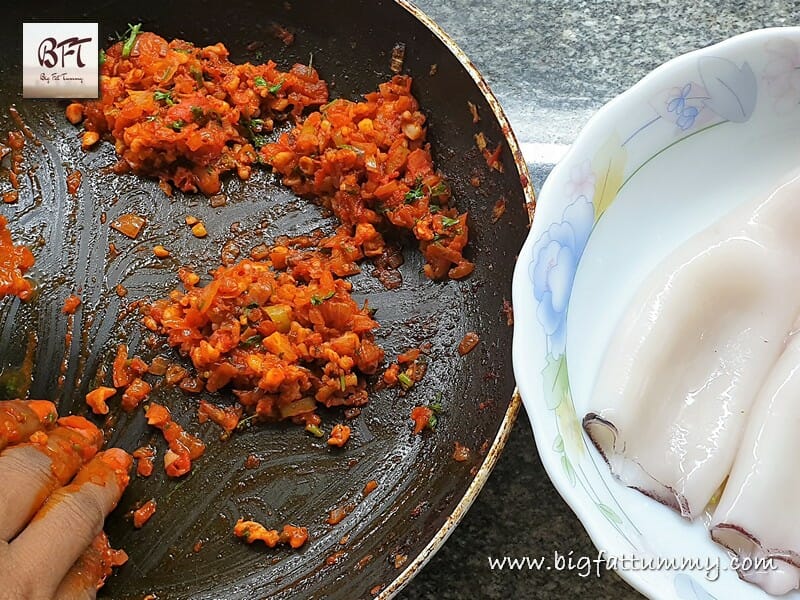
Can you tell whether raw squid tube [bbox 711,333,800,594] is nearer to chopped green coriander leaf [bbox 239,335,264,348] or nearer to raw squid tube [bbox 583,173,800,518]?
raw squid tube [bbox 583,173,800,518]

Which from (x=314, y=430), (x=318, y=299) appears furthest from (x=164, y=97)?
(x=314, y=430)

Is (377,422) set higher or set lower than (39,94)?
lower

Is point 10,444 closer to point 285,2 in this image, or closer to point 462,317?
point 462,317

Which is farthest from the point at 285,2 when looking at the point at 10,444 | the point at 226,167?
the point at 10,444

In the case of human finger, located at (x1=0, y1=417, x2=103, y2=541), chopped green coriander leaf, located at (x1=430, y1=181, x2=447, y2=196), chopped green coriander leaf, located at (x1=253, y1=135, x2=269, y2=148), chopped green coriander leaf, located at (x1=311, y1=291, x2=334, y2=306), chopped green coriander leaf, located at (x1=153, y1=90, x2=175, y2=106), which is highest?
→ chopped green coriander leaf, located at (x1=153, y1=90, x2=175, y2=106)

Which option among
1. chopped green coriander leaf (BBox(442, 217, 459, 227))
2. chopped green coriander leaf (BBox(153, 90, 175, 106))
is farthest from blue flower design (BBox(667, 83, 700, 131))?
chopped green coriander leaf (BBox(153, 90, 175, 106))

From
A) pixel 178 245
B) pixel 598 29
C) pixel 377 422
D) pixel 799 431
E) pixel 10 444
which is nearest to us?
pixel 799 431
